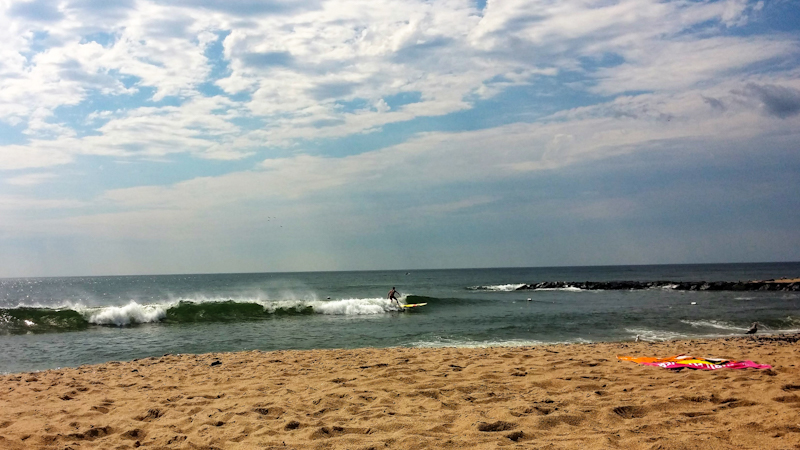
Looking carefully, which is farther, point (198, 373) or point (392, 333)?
point (392, 333)

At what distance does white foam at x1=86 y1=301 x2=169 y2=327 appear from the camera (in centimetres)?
2278

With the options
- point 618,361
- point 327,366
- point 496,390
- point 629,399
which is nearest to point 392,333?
point 327,366

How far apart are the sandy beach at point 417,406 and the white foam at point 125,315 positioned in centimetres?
1503

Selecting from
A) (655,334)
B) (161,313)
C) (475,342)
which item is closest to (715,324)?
(655,334)

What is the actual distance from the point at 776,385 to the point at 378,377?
5.62 metres

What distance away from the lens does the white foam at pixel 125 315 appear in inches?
897

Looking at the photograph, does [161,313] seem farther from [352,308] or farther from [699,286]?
[699,286]

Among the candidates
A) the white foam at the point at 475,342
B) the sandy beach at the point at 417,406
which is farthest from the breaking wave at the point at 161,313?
the sandy beach at the point at 417,406

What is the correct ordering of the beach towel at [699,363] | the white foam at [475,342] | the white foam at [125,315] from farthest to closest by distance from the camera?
the white foam at [125,315], the white foam at [475,342], the beach towel at [699,363]

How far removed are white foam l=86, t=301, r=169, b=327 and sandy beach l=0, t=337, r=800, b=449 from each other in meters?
15.0

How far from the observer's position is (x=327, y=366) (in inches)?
359

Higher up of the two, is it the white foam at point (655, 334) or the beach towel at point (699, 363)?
the beach towel at point (699, 363)

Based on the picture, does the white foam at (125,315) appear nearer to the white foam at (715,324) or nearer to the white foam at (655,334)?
the white foam at (655,334)

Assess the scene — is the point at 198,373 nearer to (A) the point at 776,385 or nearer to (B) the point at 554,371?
(B) the point at 554,371
